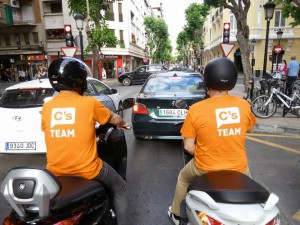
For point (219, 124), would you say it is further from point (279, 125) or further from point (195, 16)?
point (195, 16)

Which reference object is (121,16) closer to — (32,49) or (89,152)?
(32,49)

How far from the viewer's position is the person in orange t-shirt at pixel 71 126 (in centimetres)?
202

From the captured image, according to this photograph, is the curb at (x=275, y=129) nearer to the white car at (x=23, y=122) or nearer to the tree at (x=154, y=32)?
the white car at (x=23, y=122)

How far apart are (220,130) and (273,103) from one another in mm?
6944

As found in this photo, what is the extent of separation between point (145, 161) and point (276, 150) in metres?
2.64

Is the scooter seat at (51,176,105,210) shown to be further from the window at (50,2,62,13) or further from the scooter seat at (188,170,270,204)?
the window at (50,2,62,13)

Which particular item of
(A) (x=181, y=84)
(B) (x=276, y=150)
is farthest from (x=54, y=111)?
(B) (x=276, y=150)

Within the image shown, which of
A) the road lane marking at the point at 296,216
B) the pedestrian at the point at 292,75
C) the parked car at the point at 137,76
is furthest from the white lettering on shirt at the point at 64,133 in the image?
the parked car at the point at 137,76

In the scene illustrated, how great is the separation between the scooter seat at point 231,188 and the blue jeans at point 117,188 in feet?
2.28

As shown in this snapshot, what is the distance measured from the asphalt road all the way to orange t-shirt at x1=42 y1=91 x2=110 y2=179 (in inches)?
53.1

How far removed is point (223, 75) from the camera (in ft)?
6.88

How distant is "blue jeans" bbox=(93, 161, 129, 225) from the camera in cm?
221

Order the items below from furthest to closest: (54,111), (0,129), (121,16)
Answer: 1. (121,16)
2. (0,129)
3. (54,111)

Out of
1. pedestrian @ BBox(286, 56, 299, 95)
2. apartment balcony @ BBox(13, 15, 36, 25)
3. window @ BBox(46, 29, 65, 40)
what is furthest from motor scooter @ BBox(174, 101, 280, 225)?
apartment balcony @ BBox(13, 15, 36, 25)
